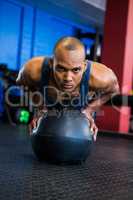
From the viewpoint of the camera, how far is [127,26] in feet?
13.5

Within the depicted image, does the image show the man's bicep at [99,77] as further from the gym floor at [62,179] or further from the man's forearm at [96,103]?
the gym floor at [62,179]

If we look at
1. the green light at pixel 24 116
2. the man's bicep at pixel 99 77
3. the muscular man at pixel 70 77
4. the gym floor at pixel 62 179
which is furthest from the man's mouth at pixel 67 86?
the green light at pixel 24 116

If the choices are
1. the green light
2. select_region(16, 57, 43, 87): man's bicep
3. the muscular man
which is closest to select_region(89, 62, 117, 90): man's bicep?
the muscular man

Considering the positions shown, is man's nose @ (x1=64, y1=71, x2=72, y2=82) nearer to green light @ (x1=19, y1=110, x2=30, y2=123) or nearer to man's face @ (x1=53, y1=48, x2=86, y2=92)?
man's face @ (x1=53, y1=48, x2=86, y2=92)

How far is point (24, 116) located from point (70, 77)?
357cm

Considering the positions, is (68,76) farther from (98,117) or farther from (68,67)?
(98,117)

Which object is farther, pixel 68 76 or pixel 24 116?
pixel 24 116

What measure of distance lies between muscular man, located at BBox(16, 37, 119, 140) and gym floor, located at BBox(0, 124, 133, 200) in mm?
204

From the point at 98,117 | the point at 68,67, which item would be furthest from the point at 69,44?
the point at 98,117

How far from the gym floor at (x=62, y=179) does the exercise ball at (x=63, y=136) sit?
0.17 feet

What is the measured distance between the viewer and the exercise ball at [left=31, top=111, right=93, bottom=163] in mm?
1501

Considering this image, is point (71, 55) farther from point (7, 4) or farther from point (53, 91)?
point (7, 4)

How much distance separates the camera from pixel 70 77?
141cm

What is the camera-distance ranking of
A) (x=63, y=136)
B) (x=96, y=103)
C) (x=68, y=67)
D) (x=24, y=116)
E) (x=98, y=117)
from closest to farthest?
(x=68, y=67) < (x=63, y=136) < (x=96, y=103) < (x=98, y=117) < (x=24, y=116)
